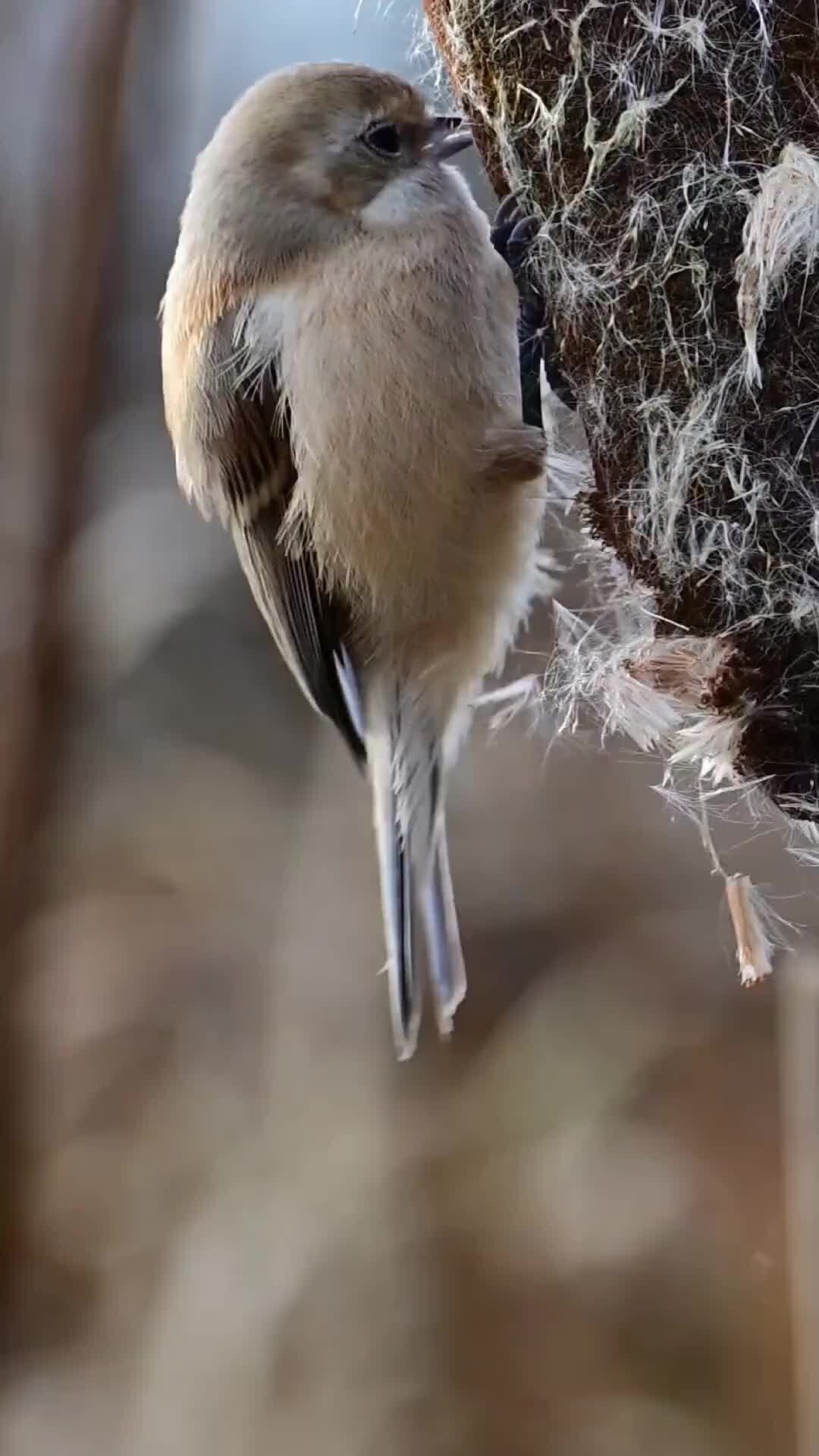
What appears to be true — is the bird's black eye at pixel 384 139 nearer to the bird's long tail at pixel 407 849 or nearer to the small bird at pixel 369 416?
the small bird at pixel 369 416

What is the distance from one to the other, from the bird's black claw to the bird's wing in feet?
0.50

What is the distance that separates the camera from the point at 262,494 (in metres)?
0.77

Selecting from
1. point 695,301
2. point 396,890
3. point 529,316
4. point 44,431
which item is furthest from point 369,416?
point 44,431

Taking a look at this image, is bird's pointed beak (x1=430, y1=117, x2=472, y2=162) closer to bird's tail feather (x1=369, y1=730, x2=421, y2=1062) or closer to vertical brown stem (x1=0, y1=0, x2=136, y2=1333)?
bird's tail feather (x1=369, y1=730, x2=421, y2=1062)

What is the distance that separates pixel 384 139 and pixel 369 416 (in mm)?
197

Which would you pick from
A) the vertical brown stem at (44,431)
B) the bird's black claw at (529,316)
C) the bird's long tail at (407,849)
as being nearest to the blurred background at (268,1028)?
the vertical brown stem at (44,431)

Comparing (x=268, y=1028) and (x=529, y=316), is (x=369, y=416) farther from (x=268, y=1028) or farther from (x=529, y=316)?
(x=268, y=1028)

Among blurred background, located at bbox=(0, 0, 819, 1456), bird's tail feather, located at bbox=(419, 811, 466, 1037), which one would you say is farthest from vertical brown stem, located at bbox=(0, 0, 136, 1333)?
bird's tail feather, located at bbox=(419, 811, 466, 1037)

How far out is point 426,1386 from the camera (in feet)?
3.79

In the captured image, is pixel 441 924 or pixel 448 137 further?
pixel 441 924

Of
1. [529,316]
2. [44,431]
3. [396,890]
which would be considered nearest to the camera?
[529,316]

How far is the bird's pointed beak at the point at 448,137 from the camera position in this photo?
2.41 feet

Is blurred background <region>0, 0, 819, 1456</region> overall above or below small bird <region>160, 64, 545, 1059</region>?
below

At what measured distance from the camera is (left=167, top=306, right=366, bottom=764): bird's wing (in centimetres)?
74
